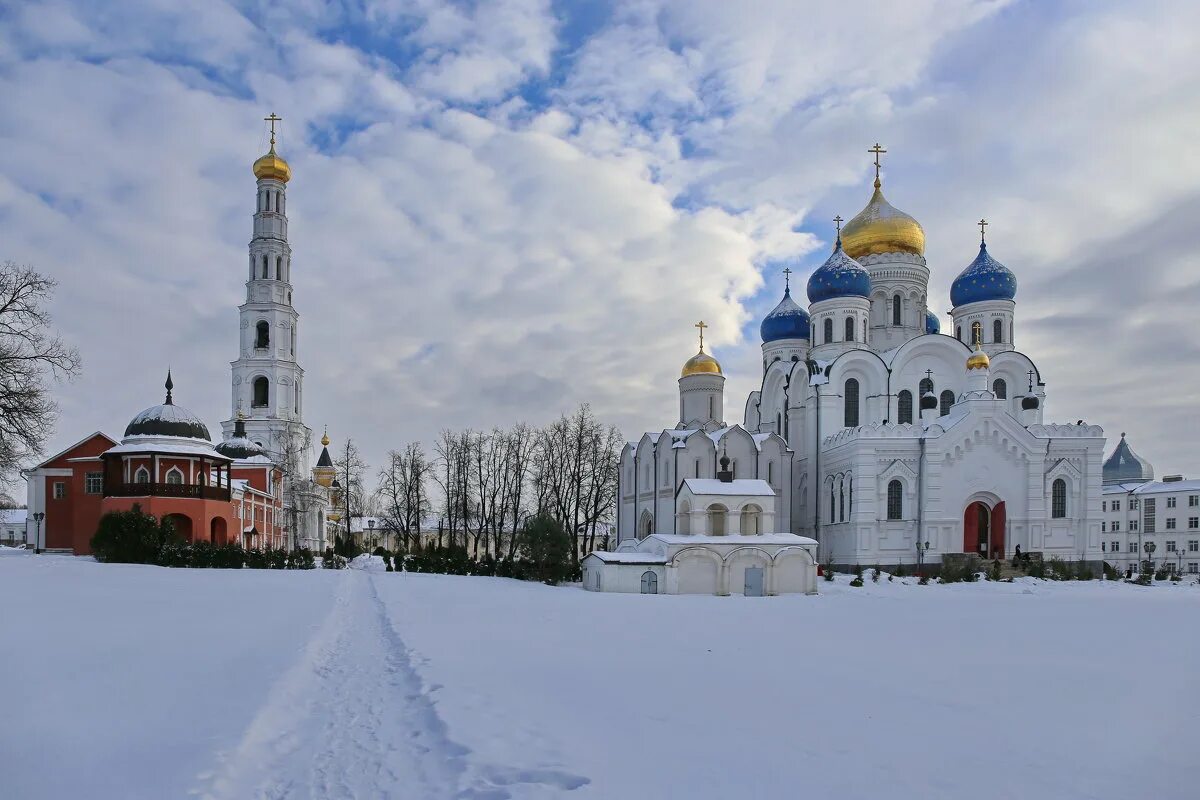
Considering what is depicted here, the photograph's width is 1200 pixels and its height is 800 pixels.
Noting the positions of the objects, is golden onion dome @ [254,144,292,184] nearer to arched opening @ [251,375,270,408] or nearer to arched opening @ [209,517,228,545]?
arched opening @ [251,375,270,408]

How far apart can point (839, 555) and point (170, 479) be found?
2826cm

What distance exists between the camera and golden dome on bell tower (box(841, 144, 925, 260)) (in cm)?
4475

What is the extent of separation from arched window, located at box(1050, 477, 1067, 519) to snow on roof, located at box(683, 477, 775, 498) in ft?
46.3

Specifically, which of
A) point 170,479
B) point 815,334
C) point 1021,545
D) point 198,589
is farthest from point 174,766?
point 815,334

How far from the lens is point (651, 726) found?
25.5 feet

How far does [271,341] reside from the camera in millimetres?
57438

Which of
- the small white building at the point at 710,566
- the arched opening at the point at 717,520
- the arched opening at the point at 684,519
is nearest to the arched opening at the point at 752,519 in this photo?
the arched opening at the point at 717,520

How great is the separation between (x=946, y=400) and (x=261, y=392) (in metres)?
41.9

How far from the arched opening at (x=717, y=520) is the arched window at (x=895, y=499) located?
8.30 m

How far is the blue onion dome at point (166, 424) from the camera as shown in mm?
36500

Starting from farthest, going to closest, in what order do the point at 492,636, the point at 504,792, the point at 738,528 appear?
the point at 738,528 < the point at 492,636 < the point at 504,792

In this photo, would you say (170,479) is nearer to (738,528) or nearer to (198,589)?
(198,589)

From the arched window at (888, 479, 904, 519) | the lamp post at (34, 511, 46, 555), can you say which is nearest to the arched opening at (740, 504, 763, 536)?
the arched window at (888, 479, 904, 519)

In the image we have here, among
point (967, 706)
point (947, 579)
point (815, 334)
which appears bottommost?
point (947, 579)
